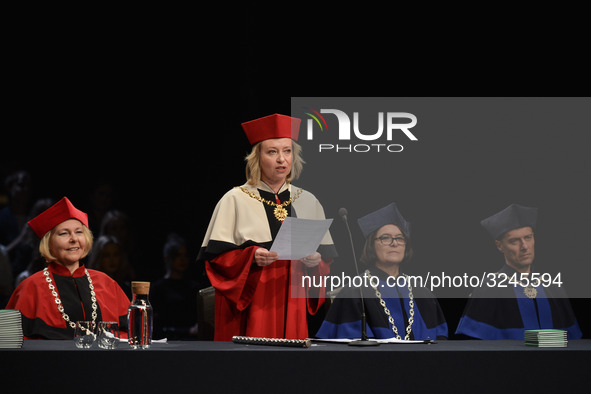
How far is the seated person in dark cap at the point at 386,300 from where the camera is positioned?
4562 mm

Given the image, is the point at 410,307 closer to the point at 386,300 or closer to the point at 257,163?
the point at 386,300

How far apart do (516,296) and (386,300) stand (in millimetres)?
927

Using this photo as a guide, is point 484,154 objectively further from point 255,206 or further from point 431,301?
point 255,206

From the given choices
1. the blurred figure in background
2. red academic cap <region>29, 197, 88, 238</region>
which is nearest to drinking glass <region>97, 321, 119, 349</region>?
red academic cap <region>29, 197, 88, 238</region>

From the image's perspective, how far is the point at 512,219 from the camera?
201 inches

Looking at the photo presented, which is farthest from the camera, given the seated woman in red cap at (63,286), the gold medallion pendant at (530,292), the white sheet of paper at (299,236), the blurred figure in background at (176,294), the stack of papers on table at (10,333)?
the blurred figure in background at (176,294)

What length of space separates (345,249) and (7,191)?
2998 mm

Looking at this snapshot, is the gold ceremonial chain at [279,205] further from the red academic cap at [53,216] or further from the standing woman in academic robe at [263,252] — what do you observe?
the red academic cap at [53,216]
